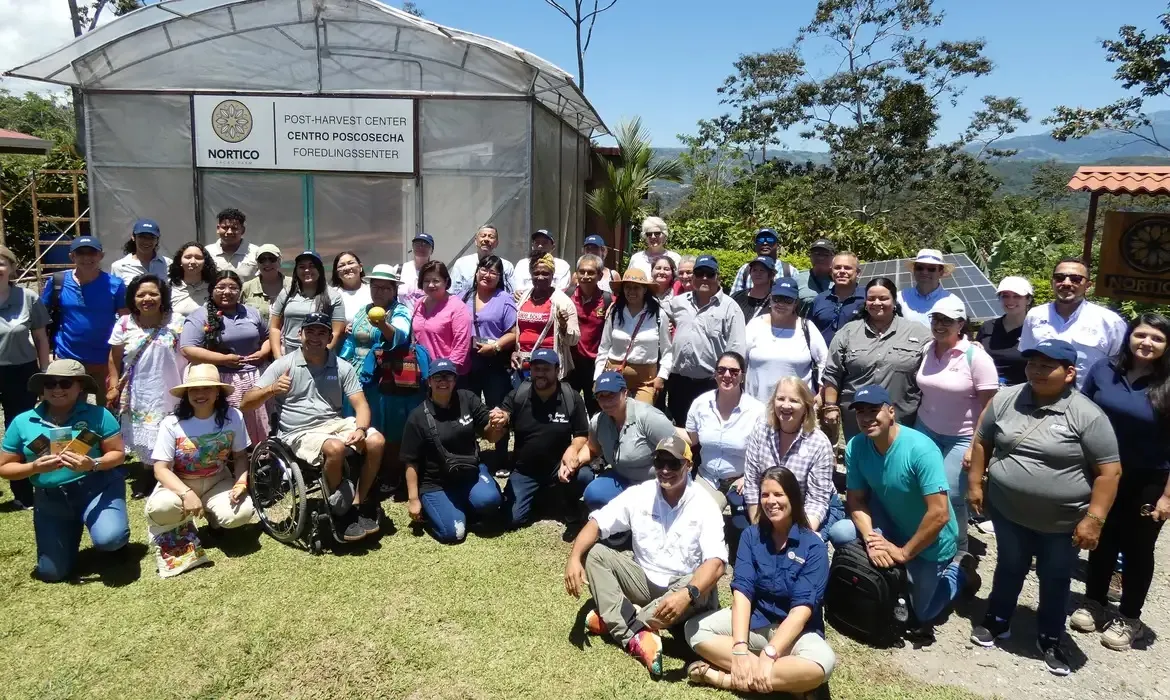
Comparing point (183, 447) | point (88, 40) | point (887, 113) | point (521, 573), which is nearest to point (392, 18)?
point (88, 40)

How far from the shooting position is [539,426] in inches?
212

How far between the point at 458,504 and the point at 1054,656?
12.0 feet

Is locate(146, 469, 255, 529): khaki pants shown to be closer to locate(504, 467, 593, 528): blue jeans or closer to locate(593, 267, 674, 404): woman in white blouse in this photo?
locate(504, 467, 593, 528): blue jeans

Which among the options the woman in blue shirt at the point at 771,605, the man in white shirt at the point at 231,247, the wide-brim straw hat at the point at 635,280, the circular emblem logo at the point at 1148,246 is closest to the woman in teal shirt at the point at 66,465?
the man in white shirt at the point at 231,247

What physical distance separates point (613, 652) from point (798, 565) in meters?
1.07

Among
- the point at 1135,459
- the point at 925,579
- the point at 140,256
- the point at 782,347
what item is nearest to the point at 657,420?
the point at 782,347

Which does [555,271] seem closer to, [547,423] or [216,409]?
[547,423]

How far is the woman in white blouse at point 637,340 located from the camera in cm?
557

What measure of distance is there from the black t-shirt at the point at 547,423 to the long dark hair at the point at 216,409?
6.17 ft

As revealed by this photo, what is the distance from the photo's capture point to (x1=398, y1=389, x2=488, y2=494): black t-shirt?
521 centimetres

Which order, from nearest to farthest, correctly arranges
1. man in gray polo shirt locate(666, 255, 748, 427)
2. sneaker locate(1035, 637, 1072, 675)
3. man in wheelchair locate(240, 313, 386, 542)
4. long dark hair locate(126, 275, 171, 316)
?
sneaker locate(1035, 637, 1072, 675)
man in wheelchair locate(240, 313, 386, 542)
long dark hair locate(126, 275, 171, 316)
man in gray polo shirt locate(666, 255, 748, 427)

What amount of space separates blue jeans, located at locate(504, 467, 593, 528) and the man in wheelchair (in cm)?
95

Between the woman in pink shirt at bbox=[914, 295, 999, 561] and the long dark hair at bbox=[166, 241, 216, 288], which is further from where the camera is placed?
the long dark hair at bbox=[166, 241, 216, 288]

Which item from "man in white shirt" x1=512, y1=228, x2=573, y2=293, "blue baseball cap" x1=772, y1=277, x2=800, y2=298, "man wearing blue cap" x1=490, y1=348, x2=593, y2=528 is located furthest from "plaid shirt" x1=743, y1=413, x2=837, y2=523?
"man in white shirt" x1=512, y1=228, x2=573, y2=293
